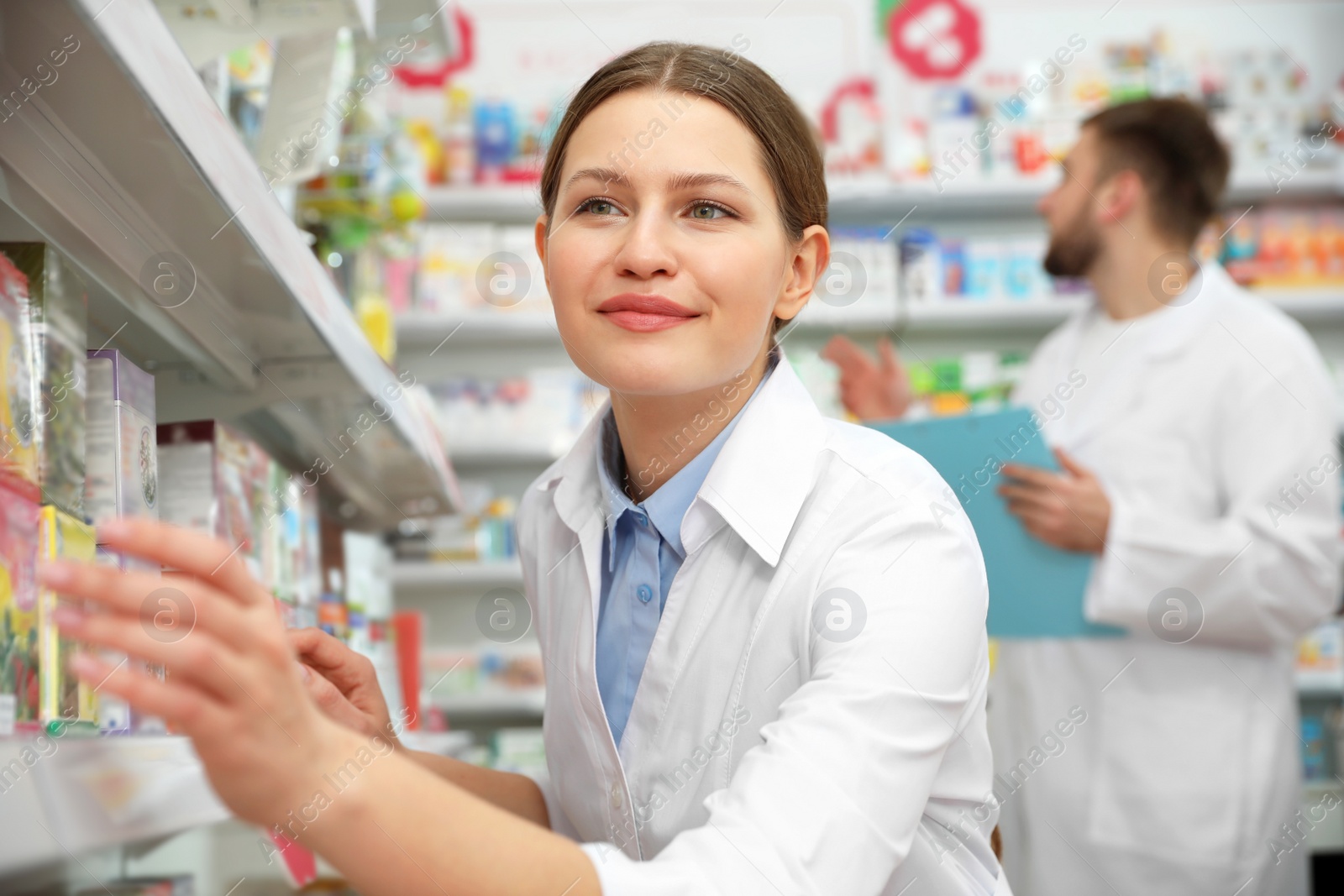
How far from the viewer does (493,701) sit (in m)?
3.65

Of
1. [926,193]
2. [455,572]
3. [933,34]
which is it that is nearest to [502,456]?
[455,572]

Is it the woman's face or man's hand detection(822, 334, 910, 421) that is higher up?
the woman's face

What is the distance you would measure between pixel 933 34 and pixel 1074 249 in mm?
1883

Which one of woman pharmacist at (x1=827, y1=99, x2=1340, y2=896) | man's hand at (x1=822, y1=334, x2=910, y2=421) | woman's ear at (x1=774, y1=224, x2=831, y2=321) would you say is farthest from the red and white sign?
woman's ear at (x1=774, y1=224, x2=831, y2=321)

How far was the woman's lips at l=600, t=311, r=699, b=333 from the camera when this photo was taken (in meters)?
1.01

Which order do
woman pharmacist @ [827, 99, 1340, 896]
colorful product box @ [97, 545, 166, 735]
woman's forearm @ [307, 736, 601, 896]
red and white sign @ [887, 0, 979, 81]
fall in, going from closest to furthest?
woman's forearm @ [307, 736, 601, 896], colorful product box @ [97, 545, 166, 735], woman pharmacist @ [827, 99, 1340, 896], red and white sign @ [887, 0, 979, 81]

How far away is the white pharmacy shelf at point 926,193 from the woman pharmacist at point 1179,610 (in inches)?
59.1

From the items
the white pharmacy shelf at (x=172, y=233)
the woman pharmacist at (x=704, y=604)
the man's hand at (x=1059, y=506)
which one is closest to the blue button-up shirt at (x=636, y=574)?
the woman pharmacist at (x=704, y=604)

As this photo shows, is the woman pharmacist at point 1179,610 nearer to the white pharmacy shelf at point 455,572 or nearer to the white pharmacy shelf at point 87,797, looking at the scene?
the white pharmacy shelf at point 87,797

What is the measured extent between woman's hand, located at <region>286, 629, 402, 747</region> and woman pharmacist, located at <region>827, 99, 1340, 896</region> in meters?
1.20

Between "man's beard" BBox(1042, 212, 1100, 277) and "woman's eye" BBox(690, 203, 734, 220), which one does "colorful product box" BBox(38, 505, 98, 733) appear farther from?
"man's beard" BBox(1042, 212, 1100, 277)

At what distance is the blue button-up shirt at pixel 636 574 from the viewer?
3.59ft

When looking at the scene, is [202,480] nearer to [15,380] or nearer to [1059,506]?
[15,380]

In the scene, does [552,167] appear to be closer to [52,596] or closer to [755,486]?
[755,486]
